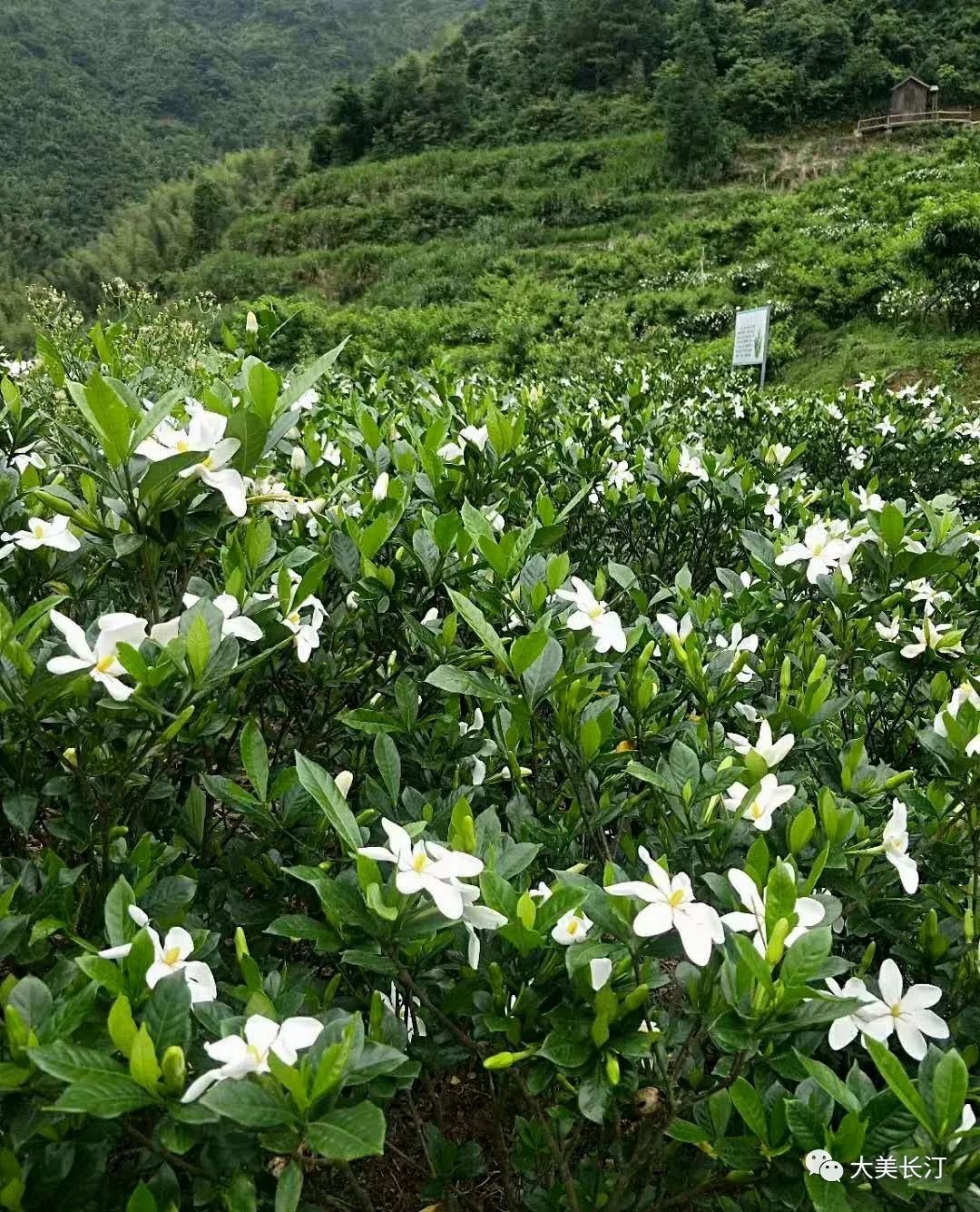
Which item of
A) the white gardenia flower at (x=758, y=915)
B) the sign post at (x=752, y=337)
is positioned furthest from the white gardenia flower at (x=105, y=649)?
the sign post at (x=752, y=337)

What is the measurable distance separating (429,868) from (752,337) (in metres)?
6.49

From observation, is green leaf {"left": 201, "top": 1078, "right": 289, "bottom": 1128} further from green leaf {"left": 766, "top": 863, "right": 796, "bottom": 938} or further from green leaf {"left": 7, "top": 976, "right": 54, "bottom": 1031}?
green leaf {"left": 766, "top": 863, "right": 796, "bottom": 938}

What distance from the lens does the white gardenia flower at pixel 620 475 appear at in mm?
2055

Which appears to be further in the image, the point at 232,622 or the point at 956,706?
the point at 956,706

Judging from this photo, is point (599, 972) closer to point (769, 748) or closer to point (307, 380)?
point (769, 748)

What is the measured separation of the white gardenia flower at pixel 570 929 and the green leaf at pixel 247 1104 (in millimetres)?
259

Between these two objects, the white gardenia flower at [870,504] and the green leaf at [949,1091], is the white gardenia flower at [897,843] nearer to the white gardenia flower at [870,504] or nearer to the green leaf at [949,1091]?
the green leaf at [949,1091]

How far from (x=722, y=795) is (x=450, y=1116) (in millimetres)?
743

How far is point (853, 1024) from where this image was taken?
740 millimetres

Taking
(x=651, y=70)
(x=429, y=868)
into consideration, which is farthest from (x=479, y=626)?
(x=651, y=70)

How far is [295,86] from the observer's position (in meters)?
61.7

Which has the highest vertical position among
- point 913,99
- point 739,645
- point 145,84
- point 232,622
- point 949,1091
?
point 145,84

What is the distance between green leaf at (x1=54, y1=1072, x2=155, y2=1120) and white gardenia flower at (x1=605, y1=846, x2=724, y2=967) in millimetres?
384

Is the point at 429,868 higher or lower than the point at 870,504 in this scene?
higher
